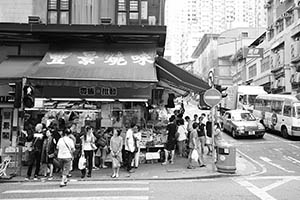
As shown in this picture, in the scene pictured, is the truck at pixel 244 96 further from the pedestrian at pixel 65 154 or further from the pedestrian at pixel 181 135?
the pedestrian at pixel 65 154

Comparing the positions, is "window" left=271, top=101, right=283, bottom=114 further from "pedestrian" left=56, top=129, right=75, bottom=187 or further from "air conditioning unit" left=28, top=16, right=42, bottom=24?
"pedestrian" left=56, top=129, right=75, bottom=187

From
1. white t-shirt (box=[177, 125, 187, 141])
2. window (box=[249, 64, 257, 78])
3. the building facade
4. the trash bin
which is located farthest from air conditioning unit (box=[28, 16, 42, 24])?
window (box=[249, 64, 257, 78])

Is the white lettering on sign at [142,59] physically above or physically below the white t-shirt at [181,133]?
above

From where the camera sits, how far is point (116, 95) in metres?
15.4

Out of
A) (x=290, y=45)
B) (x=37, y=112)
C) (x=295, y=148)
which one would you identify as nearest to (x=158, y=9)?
(x=37, y=112)

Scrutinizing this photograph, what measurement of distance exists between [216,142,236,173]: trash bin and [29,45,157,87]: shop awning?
3739 millimetres

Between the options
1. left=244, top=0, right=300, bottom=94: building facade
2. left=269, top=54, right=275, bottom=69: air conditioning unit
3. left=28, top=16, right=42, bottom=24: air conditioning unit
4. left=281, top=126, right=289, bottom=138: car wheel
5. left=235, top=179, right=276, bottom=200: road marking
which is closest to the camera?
left=235, top=179, right=276, bottom=200: road marking

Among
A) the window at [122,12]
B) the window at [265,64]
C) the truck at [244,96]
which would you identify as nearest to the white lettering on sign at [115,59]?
the window at [122,12]

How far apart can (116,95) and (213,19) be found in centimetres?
15336

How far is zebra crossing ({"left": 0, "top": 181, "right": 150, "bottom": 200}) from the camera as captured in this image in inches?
342

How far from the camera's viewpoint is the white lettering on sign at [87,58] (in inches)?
561

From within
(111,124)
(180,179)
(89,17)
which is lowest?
(180,179)

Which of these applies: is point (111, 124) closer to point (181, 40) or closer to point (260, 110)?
point (260, 110)

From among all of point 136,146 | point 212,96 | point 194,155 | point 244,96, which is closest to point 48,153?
point 136,146
